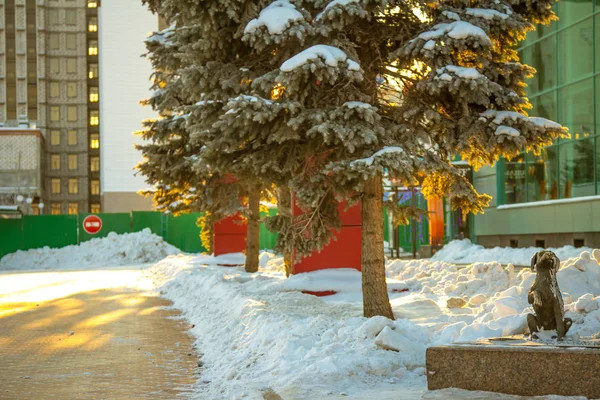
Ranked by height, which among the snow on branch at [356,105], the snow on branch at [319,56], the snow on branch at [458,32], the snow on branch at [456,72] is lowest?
the snow on branch at [356,105]

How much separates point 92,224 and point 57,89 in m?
55.3

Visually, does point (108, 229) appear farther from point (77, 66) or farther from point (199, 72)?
point (77, 66)

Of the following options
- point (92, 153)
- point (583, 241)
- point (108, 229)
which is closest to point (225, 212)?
point (583, 241)

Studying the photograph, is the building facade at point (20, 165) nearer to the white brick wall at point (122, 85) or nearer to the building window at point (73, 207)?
the white brick wall at point (122, 85)

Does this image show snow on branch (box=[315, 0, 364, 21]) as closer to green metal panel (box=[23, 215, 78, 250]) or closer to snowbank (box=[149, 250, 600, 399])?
snowbank (box=[149, 250, 600, 399])

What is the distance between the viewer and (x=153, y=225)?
54562mm

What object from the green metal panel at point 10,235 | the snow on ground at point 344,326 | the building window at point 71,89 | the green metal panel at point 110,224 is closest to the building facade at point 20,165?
the building window at point 71,89

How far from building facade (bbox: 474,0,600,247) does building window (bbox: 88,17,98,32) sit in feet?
256

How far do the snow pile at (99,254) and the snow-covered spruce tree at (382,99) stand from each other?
36.0 metres

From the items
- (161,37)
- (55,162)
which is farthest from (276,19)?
(55,162)

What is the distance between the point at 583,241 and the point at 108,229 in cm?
3167

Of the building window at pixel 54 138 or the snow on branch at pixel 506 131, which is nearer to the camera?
the snow on branch at pixel 506 131

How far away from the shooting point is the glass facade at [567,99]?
28969 millimetres

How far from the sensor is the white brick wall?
88750 mm
